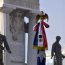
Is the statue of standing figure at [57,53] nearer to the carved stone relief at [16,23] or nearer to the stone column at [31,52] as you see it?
the stone column at [31,52]

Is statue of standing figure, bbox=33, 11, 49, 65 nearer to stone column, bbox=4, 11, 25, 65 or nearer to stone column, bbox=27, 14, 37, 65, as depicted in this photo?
stone column, bbox=4, 11, 25, 65

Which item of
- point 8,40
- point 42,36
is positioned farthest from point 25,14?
point 42,36

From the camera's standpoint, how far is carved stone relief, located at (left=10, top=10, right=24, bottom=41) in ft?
57.0

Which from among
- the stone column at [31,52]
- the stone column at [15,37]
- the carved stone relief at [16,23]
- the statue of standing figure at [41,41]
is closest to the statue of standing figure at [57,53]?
the stone column at [31,52]

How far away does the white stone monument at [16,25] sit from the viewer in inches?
664

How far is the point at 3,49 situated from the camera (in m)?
16.2

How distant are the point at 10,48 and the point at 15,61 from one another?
0.52m

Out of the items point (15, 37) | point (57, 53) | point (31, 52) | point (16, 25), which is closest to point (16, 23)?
point (16, 25)

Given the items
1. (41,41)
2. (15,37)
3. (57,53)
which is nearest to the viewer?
(41,41)

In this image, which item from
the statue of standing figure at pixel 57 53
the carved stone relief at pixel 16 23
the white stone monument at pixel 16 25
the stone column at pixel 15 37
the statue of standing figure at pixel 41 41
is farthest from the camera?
the carved stone relief at pixel 16 23

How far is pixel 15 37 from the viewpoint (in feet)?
57.2

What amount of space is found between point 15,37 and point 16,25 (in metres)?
0.43

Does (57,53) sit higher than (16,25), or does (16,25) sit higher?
(16,25)

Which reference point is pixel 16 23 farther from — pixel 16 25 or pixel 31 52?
pixel 31 52
